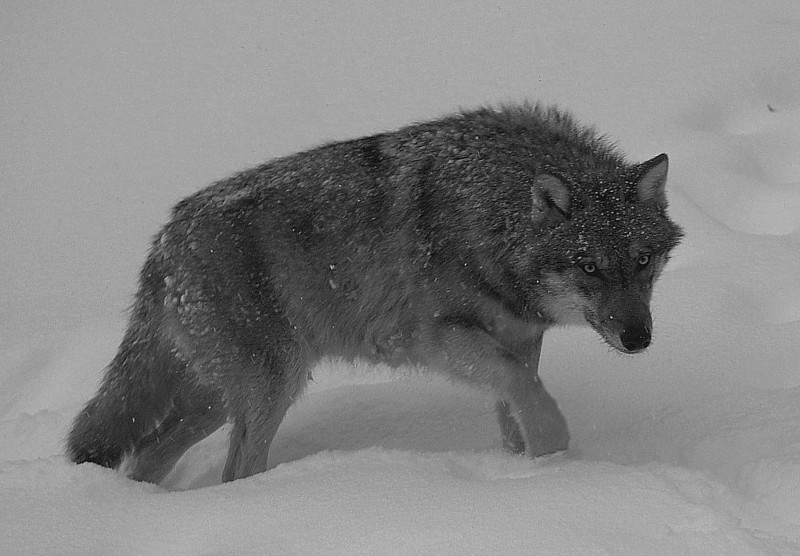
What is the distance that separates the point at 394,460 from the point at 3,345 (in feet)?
13.6

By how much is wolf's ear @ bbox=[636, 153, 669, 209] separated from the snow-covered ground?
102cm

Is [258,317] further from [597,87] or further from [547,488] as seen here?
[597,87]

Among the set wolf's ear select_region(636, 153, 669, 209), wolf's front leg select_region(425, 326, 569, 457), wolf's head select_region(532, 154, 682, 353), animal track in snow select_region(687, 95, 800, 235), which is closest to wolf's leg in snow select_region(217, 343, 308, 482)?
wolf's front leg select_region(425, 326, 569, 457)

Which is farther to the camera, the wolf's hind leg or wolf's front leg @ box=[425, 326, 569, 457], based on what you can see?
the wolf's hind leg

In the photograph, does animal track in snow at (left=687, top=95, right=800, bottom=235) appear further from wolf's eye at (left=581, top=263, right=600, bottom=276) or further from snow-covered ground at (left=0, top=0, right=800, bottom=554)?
wolf's eye at (left=581, top=263, right=600, bottom=276)

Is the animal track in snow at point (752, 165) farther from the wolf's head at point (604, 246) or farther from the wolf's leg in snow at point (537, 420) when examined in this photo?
the wolf's leg in snow at point (537, 420)

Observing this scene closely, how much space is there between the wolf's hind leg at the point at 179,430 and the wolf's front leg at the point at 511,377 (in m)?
1.23

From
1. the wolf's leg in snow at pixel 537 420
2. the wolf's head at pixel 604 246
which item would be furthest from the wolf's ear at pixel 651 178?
the wolf's leg in snow at pixel 537 420

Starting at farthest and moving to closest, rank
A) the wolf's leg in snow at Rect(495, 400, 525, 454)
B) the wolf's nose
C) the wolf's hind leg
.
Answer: the wolf's hind leg, the wolf's leg in snow at Rect(495, 400, 525, 454), the wolf's nose

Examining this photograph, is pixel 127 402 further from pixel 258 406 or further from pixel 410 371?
pixel 410 371

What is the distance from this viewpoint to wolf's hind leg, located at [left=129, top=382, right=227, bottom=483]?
520 centimetres

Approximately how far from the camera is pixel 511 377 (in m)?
4.80

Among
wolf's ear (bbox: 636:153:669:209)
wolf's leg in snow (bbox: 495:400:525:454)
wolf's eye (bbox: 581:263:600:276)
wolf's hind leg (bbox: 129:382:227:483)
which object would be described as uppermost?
wolf's ear (bbox: 636:153:669:209)

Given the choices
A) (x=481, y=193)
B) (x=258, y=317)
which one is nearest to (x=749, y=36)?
(x=481, y=193)
